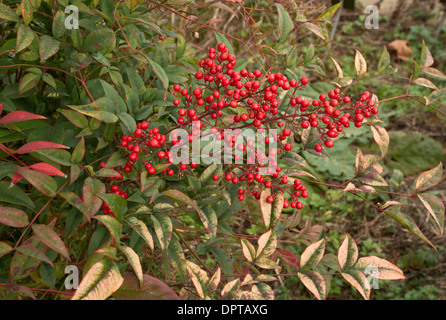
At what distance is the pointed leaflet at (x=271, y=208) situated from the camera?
0.87 m

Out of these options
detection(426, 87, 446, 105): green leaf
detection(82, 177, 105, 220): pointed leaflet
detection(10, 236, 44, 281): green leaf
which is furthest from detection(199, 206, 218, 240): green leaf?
detection(426, 87, 446, 105): green leaf

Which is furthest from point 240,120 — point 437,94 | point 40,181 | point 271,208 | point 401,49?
point 401,49

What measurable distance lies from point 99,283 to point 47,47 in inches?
18.3

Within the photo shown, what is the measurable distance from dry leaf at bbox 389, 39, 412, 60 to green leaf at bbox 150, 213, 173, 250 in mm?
3193

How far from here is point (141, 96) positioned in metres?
0.90

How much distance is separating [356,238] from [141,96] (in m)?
1.74

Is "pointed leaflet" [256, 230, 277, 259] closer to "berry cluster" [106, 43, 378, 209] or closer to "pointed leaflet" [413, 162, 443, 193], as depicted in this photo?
"berry cluster" [106, 43, 378, 209]

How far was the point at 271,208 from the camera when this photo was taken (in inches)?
35.0

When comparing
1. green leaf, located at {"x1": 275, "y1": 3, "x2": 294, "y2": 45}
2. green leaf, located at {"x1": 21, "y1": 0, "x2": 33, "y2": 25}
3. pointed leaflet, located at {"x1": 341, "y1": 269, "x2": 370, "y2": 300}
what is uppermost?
green leaf, located at {"x1": 21, "y1": 0, "x2": 33, "y2": 25}

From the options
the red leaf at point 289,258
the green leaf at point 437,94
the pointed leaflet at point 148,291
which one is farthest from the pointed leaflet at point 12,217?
the green leaf at point 437,94

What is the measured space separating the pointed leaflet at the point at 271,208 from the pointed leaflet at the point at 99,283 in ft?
1.13

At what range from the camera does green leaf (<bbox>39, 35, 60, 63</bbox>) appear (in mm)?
755
